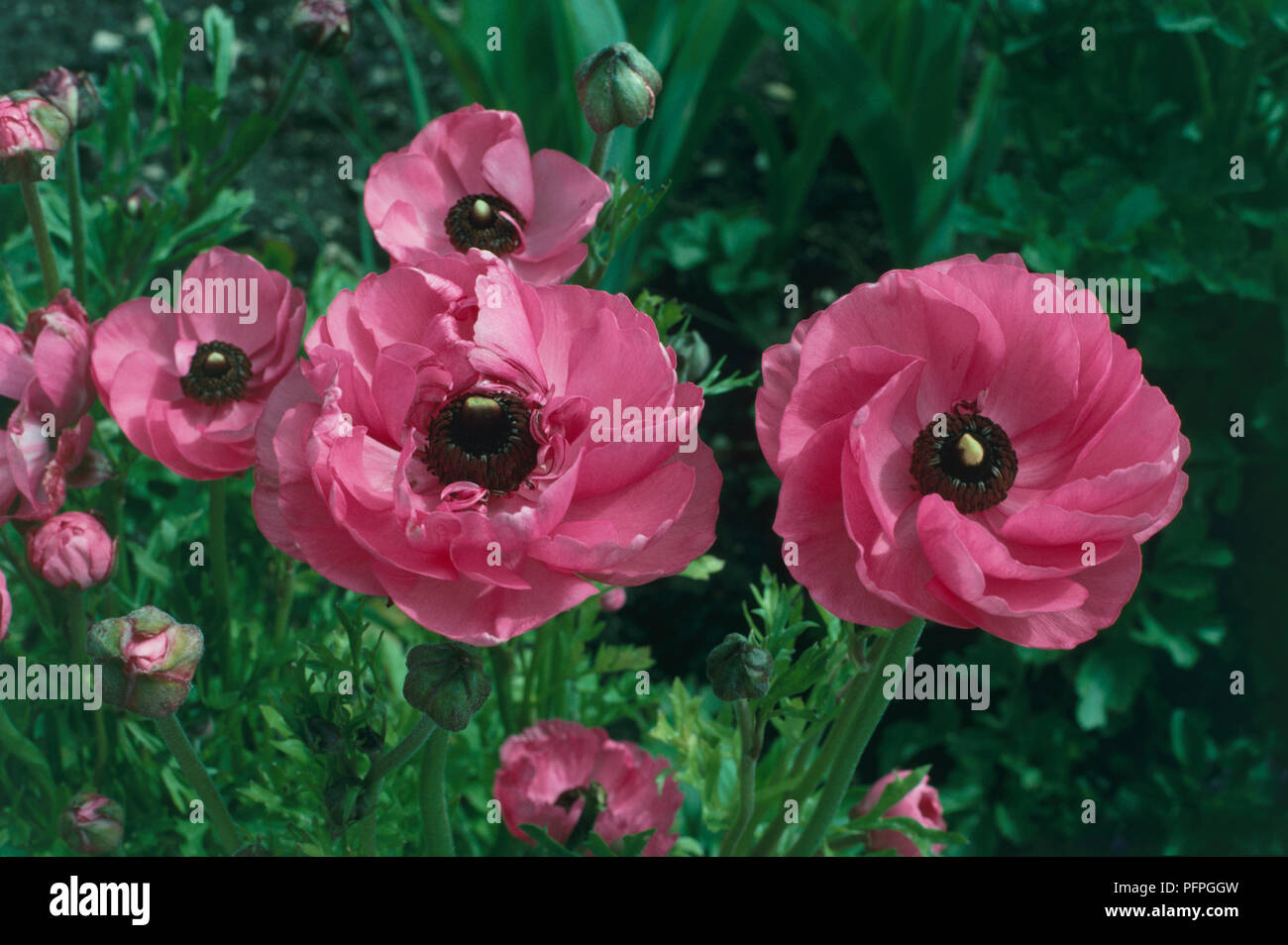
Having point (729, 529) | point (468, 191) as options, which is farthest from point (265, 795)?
point (729, 529)

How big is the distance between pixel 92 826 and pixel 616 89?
562mm

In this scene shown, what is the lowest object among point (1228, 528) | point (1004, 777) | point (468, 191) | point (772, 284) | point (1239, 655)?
point (1004, 777)

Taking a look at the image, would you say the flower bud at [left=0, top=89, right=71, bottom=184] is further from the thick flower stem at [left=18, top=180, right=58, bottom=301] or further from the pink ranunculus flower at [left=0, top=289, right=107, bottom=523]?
the pink ranunculus flower at [left=0, top=289, right=107, bottom=523]

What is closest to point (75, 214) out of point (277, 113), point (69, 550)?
point (277, 113)

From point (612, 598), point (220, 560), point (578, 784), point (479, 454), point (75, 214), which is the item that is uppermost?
point (75, 214)

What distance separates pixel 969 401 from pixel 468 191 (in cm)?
36

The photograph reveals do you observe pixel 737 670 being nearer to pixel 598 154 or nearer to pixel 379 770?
pixel 379 770

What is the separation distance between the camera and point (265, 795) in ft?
2.67

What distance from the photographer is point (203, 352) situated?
29.3 inches

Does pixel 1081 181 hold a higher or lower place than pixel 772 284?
higher

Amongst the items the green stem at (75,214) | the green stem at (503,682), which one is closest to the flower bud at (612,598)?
the green stem at (503,682)

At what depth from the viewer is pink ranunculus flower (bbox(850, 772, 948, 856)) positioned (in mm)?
899

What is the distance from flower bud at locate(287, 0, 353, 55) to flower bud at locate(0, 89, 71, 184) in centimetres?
A: 24
